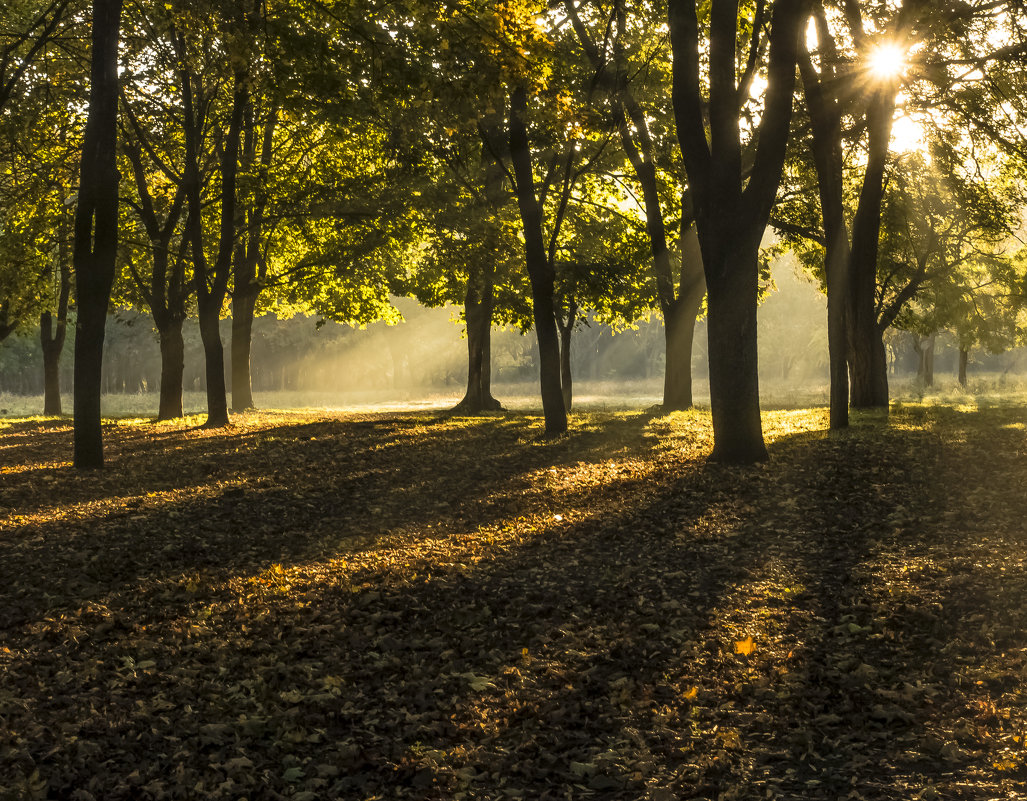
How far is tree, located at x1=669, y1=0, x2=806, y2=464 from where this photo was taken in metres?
12.7

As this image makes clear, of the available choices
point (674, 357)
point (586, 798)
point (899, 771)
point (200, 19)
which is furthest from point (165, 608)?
point (674, 357)

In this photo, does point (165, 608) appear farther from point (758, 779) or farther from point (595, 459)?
point (595, 459)

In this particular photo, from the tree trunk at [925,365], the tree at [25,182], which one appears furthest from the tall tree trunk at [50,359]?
the tree trunk at [925,365]

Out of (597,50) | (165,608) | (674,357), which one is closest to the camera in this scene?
(165,608)

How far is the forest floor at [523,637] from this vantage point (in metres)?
4.42

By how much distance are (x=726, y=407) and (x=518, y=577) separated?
6298mm

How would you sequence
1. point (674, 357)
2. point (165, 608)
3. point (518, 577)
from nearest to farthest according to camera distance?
point (165, 608), point (518, 577), point (674, 357)

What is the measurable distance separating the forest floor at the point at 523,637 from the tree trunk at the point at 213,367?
10129 mm

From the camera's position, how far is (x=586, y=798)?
417 centimetres

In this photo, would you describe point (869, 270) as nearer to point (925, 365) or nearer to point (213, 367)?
point (213, 367)

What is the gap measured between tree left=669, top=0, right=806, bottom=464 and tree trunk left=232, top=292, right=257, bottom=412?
22237 mm

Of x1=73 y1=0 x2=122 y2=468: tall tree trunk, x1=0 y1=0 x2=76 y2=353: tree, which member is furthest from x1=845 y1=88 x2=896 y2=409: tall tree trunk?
x1=0 y1=0 x2=76 y2=353: tree

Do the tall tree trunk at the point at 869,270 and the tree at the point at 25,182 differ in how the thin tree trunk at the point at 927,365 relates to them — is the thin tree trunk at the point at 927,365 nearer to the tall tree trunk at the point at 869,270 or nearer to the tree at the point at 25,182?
the tall tree trunk at the point at 869,270

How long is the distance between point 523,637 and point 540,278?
45.7 ft
